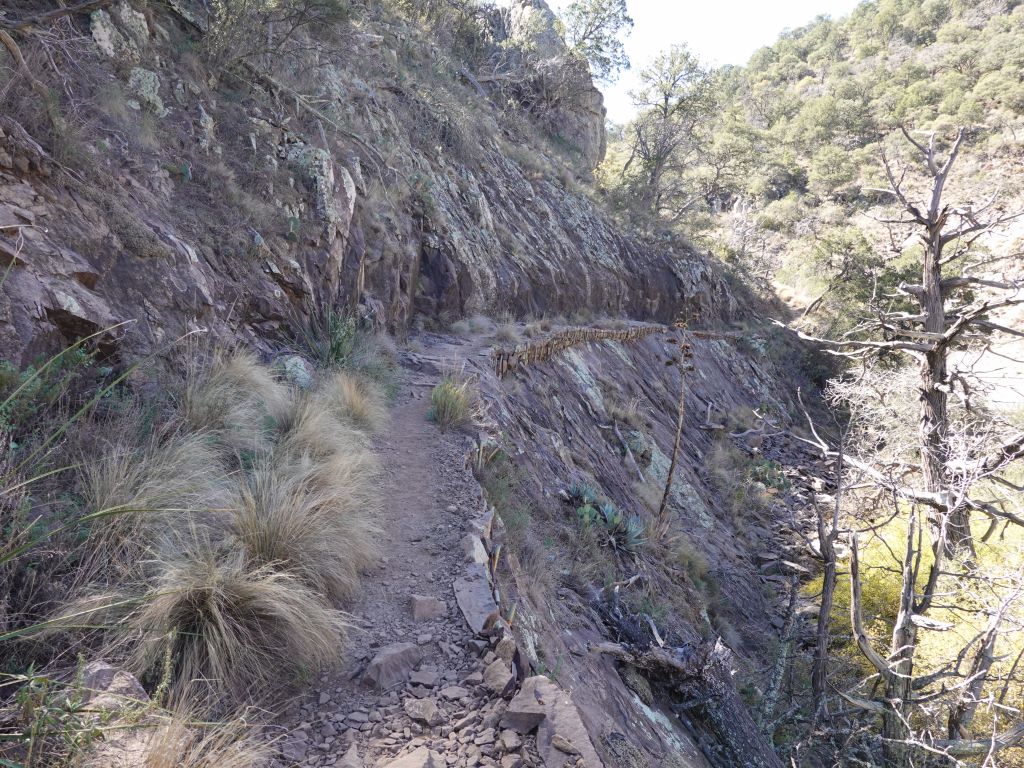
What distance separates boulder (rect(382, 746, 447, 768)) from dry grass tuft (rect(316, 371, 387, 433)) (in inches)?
132

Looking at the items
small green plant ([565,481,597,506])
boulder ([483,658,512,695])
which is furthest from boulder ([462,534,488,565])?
small green plant ([565,481,597,506])

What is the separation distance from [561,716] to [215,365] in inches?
148

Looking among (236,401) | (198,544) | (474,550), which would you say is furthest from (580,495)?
(198,544)

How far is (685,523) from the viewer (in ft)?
34.8

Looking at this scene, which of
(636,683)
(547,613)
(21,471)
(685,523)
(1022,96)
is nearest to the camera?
(21,471)

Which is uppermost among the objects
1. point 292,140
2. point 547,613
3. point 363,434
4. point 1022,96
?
point 1022,96

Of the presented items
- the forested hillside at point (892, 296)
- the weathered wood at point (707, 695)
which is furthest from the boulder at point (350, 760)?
the forested hillside at point (892, 296)

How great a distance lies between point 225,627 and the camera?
232cm

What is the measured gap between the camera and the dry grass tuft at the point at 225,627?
7.25 feet

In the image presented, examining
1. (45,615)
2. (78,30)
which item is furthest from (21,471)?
(78,30)

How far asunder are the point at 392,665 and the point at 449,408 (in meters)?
3.51

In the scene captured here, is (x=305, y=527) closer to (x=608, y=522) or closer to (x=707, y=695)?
(x=707, y=695)

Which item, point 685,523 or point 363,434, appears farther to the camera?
point 685,523

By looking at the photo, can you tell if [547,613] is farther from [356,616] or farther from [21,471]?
[21,471]
